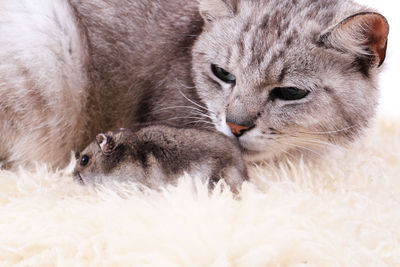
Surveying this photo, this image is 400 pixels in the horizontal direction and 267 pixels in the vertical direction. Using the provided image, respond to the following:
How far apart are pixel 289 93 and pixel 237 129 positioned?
156 mm

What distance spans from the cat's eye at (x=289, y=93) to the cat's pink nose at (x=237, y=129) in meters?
0.11

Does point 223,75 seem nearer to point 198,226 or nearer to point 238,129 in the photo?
point 238,129

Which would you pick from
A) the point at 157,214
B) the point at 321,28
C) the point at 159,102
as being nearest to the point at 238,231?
the point at 157,214

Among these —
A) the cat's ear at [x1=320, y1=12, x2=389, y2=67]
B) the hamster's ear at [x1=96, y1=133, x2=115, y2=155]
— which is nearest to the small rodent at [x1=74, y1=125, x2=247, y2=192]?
the hamster's ear at [x1=96, y1=133, x2=115, y2=155]

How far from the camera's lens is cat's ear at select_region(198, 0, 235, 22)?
122cm

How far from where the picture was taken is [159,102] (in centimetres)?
139

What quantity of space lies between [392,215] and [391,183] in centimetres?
25

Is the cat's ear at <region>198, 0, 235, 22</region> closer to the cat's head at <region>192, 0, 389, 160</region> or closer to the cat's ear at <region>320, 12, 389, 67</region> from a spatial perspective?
the cat's head at <region>192, 0, 389, 160</region>

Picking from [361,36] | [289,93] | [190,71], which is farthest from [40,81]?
[361,36]

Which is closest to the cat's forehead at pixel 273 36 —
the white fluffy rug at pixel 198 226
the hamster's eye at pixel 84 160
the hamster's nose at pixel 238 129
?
the hamster's nose at pixel 238 129

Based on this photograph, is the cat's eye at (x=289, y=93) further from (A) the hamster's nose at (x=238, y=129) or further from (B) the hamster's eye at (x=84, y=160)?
(B) the hamster's eye at (x=84, y=160)

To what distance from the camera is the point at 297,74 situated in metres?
1.05

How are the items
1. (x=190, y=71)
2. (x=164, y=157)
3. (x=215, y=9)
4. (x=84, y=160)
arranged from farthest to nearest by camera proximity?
(x=190, y=71), (x=215, y=9), (x=84, y=160), (x=164, y=157)

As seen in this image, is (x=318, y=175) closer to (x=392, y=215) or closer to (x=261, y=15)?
(x=392, y=215)
